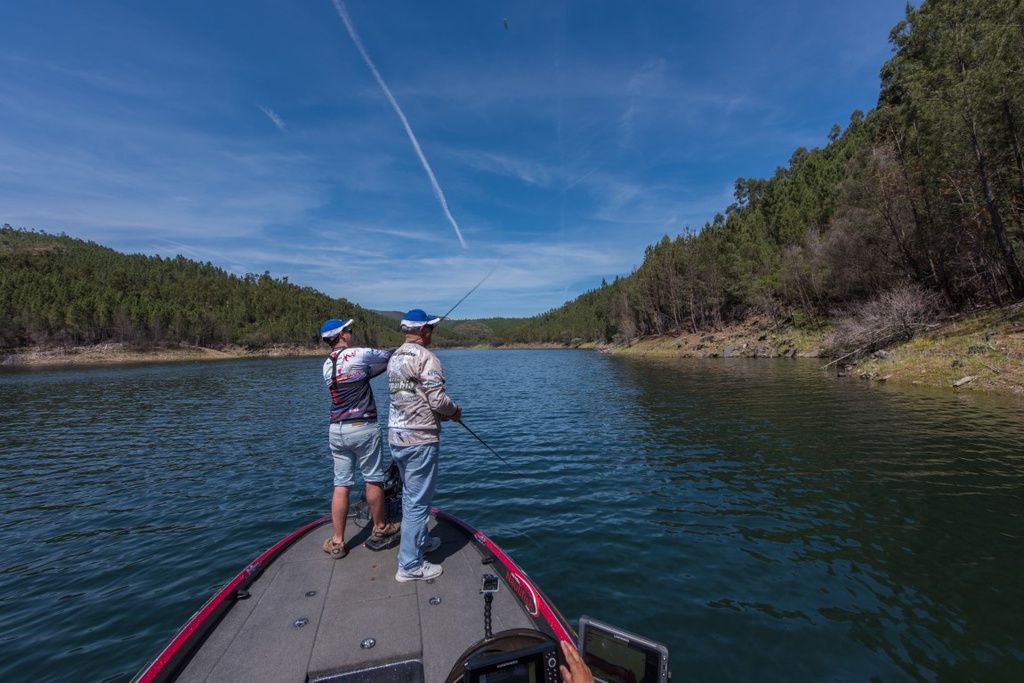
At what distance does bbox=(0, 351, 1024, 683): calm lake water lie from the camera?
5.73 meters

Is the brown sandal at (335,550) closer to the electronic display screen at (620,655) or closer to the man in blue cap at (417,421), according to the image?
the man in blue cap at (417,421)

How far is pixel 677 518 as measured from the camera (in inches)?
380

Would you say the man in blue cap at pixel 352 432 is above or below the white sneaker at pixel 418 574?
above

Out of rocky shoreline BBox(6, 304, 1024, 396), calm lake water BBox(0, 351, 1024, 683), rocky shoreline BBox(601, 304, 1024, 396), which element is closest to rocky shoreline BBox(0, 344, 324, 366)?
calm lake water BBox(0, 351, 1024, 683)

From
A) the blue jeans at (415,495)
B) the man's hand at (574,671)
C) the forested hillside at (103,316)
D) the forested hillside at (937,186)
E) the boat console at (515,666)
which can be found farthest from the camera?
the forested hillside at (103,316)

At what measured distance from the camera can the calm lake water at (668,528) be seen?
18.8ft

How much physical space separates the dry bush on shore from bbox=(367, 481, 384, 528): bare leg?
38.2m

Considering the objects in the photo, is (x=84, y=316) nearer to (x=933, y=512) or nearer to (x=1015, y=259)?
(x=933, y=512)

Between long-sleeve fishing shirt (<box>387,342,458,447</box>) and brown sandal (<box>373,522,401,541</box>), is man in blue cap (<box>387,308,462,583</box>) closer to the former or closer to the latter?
long-sleeve fishing shirt (<box>387,342,458,447</box>)

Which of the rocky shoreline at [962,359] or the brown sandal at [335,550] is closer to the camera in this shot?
the brown sandal at [335,550]

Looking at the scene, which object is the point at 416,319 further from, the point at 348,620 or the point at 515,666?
the point at 515,666

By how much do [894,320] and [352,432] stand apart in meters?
38.8

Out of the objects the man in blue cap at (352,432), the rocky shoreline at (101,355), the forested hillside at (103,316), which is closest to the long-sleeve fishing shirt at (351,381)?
the man in blue cap at (352,432)

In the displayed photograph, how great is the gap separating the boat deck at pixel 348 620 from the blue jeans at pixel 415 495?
36 centimetres
